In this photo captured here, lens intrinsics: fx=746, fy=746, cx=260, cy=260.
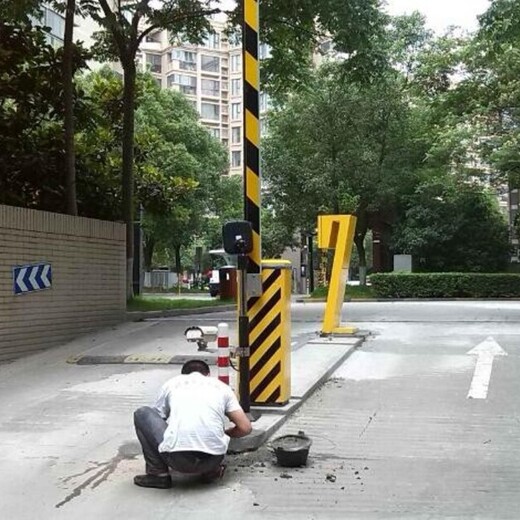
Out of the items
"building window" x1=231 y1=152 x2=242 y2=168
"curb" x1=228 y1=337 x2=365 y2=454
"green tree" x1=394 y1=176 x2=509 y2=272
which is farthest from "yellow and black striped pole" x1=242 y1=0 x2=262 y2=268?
"building window" x1=231 y1=152 x2=242 y2=168

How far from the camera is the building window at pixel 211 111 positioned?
97.1 meters

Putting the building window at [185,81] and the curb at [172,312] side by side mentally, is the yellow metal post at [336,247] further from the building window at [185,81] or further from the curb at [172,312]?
the building window at [185,81]

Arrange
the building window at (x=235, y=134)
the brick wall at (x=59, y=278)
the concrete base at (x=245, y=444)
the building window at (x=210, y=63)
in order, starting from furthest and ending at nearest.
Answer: the building window at (x=210, y=63)
the building window at (x=235, y=134)
the brick wall at (x=59, y=278)
the concrete base at (x=245, y=444)

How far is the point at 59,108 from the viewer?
1680cm

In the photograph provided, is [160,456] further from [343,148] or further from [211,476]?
[343,148]

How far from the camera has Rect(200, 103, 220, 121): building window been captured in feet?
319

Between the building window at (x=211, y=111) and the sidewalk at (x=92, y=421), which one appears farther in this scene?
the building window at (x=211, y=111)

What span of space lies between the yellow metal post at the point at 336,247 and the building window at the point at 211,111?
282 feet

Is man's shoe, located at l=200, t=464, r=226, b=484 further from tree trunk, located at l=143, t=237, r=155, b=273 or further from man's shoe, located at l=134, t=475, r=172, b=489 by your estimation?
tree trunk, located at l=143, t=237, r=155, b=273

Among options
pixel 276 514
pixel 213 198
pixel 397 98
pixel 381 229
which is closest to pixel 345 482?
pixel 276 514

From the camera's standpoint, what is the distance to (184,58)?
96375 mm

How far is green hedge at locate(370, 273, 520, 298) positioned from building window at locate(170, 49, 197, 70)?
72918 millimetres

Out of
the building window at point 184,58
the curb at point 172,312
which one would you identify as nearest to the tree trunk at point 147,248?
the curb at point 172,312

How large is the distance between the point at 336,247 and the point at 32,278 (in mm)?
5181
